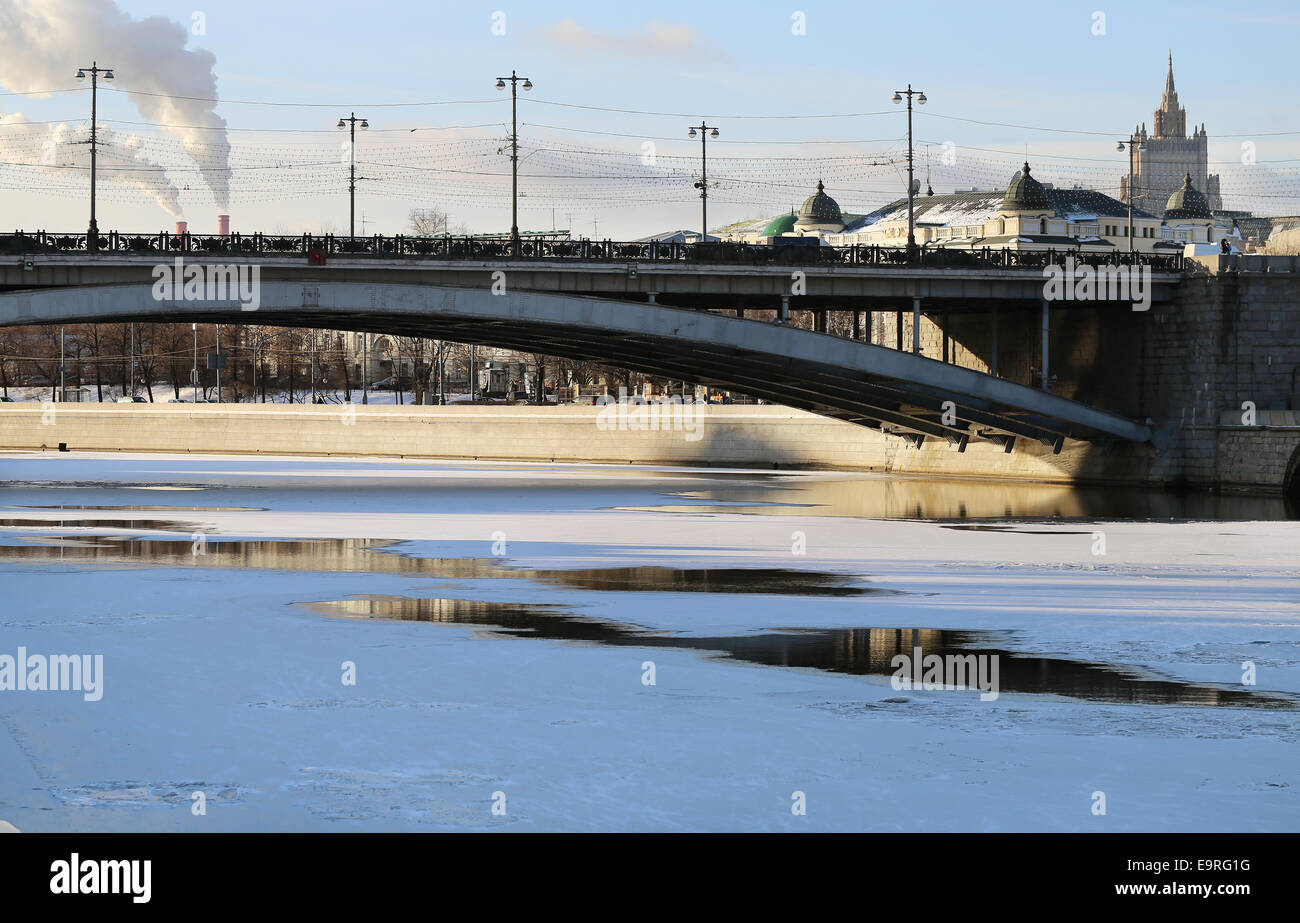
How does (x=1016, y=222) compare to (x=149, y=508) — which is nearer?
(x=149, y=508)

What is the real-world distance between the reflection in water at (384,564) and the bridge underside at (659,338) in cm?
1453

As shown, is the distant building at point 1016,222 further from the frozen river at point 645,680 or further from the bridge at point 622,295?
the frozen river at point 645,680

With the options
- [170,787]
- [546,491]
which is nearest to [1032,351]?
[546,491]

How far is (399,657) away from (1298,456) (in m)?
37.2

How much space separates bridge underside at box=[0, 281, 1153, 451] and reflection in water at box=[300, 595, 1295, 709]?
2369 cm

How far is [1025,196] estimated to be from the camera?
407 feet

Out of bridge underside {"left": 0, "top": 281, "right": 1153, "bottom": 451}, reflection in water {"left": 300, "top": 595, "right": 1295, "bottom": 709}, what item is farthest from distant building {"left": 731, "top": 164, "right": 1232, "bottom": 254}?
reflection in water {"left": 300, "top": 595, "right": 1295, "bottom": 709}

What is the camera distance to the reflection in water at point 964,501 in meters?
37.1

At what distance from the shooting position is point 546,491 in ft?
144

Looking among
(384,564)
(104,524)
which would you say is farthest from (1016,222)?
(384,564)

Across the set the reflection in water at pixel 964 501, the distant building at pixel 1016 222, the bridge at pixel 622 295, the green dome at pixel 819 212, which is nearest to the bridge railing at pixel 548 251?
the bridge at pixel 622 295

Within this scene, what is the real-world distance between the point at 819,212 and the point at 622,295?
99.9 meters

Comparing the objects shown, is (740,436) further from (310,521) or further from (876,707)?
(876,707)

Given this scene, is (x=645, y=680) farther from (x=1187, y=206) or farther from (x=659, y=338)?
(x=1187, y=206)
